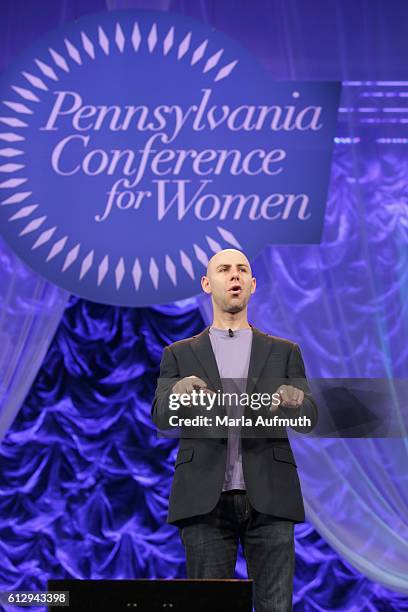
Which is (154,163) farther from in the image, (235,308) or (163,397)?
(163,397)

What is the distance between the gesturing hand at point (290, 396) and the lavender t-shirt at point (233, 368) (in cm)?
12

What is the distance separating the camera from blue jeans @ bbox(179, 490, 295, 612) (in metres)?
2.41

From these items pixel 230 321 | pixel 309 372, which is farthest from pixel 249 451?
pixel 309 372

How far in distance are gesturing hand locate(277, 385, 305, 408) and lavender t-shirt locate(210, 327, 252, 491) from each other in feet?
0.41

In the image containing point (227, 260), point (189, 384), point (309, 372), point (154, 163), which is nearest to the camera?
point (189, 384)

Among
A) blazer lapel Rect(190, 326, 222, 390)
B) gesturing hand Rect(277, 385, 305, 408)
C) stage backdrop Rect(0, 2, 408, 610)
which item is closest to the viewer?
gesturing hand Rect(277, 385, 305, 408)

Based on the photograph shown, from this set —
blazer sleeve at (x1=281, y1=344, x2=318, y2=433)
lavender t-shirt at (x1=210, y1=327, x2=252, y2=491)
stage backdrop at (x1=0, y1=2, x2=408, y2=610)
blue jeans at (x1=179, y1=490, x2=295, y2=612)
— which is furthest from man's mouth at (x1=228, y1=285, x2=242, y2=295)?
stage backdrop at (x1=0, y1=2, x2=408, y2=610)

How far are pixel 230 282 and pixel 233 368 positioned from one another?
0.81 feet

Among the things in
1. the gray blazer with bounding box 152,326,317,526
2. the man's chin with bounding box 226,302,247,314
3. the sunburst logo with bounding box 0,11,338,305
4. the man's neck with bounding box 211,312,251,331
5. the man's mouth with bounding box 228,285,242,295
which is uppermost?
the sunburst logo with bounding box 0,11,338,305

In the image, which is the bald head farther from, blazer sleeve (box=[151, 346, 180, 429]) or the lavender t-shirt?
blazer sleeve (box=[151, 346, 180, 429])

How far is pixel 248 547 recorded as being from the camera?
2.46 metres

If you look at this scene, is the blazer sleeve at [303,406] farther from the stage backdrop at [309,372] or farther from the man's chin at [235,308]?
the stage backdrop at [309,372]

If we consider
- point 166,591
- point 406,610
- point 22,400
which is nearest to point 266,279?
point 22,400

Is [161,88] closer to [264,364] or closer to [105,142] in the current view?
[105,142]
